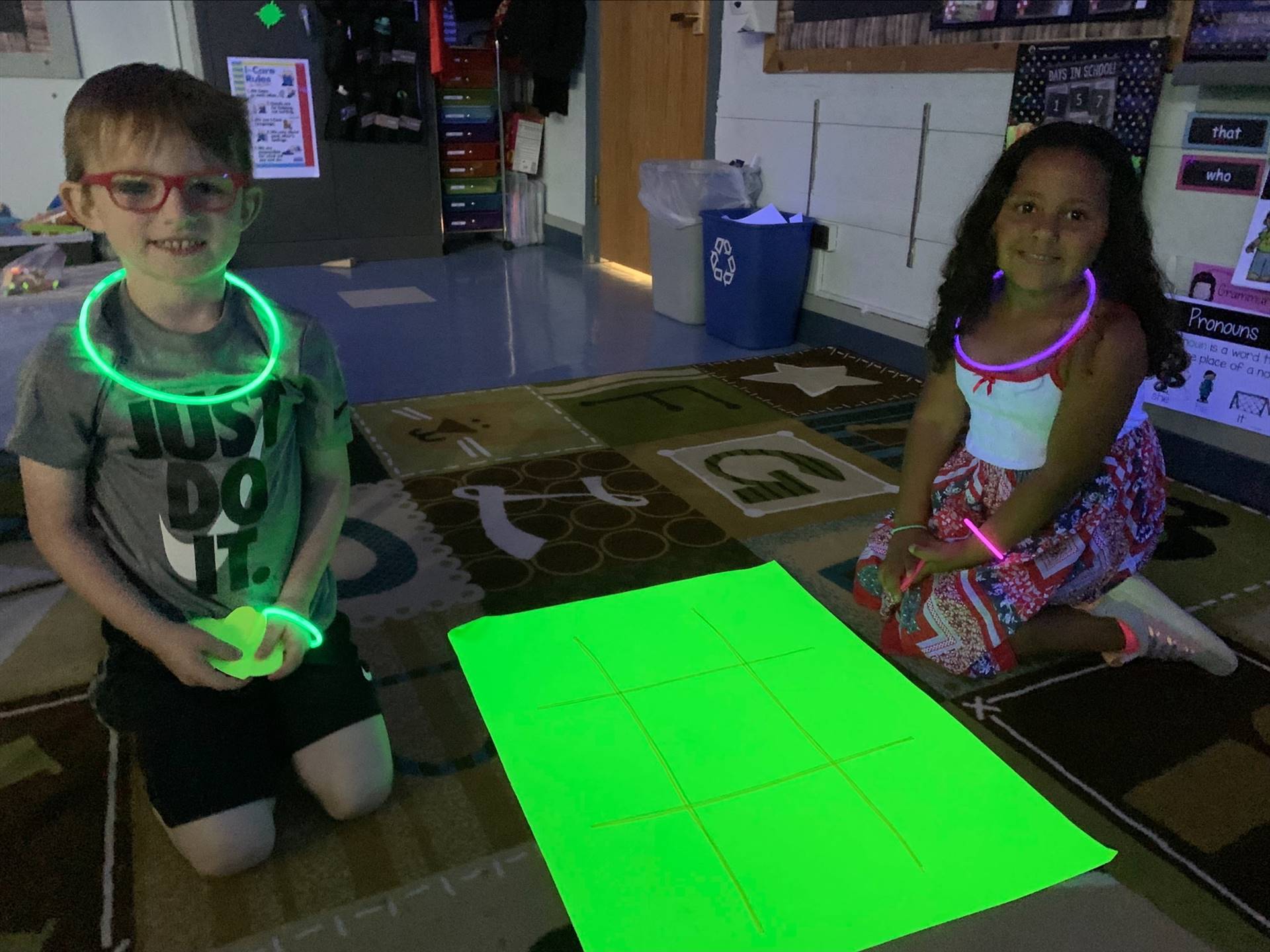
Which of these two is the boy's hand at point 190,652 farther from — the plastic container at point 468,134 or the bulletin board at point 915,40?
the plastic container at point 468,134

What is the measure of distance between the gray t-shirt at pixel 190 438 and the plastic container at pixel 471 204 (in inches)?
138

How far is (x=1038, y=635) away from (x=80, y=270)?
204cm

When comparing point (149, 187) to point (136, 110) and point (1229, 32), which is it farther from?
point (1229, 32)

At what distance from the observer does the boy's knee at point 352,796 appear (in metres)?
0.93

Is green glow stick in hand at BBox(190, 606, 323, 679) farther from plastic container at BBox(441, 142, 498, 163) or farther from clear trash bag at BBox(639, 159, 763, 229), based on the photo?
plastic container at BBox(441, 142, 498, 163)

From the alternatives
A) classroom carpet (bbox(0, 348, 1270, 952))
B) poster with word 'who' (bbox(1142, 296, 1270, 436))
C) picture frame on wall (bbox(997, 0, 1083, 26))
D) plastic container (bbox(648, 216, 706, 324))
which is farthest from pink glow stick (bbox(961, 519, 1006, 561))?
plastic container (bbox(648, 216, 706, 324))

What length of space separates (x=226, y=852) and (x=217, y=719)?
126 millimetres

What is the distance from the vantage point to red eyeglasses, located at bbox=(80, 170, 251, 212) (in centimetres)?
80

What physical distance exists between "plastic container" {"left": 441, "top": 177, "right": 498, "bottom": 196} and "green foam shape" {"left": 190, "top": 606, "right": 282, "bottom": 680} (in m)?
3.62

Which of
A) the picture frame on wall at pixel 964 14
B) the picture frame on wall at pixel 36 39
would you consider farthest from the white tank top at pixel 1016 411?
the picture frame on wall at pixel 36 39

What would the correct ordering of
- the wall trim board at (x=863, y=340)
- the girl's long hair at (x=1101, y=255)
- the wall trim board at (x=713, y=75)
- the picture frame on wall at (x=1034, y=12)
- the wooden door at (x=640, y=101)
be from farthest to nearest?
1. the wooden door at (x=640, y=101)
2. the wall trim board at (x=713, y=75)
3. the wall trim board at (x=863, y=340)
4. the picture frame on wall at (x=1034, y=12)
5. the girl's long hair at (x=1101, y=255)

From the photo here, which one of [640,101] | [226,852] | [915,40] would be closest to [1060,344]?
[226,852]

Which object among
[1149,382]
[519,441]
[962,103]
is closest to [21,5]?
[519,441]

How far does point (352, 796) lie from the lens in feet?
3.05
